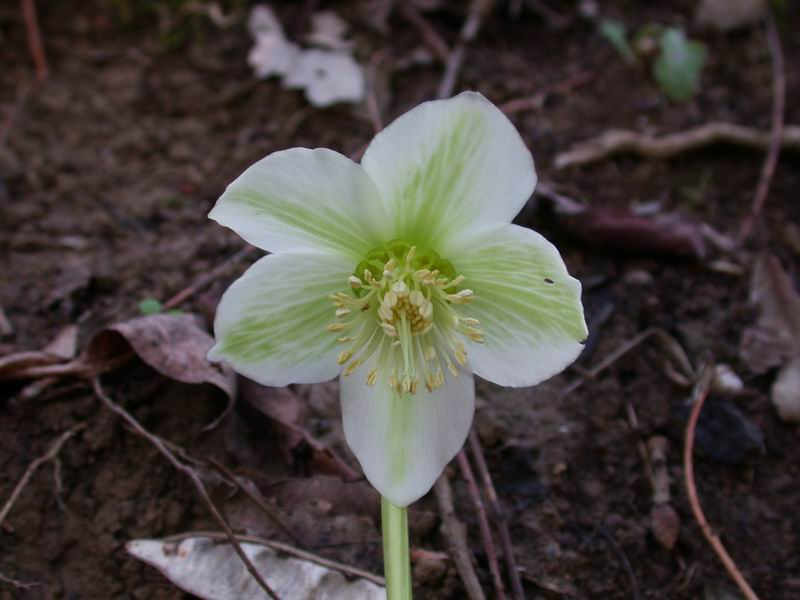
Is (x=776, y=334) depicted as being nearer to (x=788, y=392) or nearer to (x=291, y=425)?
(x=788, y=392)

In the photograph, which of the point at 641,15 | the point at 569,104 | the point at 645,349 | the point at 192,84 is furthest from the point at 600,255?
the point at 192,84

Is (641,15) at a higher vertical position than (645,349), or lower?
higher

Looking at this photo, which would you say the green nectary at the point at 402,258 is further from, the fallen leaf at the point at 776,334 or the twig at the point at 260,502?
the fallen leaf at the point at 776,334

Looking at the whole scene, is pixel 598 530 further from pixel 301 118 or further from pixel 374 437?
pixel 301 118

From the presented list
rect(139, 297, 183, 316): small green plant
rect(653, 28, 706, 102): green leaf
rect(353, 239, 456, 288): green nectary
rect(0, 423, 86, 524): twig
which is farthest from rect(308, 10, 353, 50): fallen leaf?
rect(0, 423, 86, 524): twig

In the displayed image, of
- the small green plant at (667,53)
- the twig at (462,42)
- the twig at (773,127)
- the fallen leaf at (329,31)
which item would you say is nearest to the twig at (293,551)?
the twig at (773,127)

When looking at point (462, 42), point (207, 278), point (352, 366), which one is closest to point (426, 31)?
point (462, 42)

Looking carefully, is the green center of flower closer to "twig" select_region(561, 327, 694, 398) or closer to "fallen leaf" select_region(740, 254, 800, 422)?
"twig" select_region(561, 327, 694, 398)
